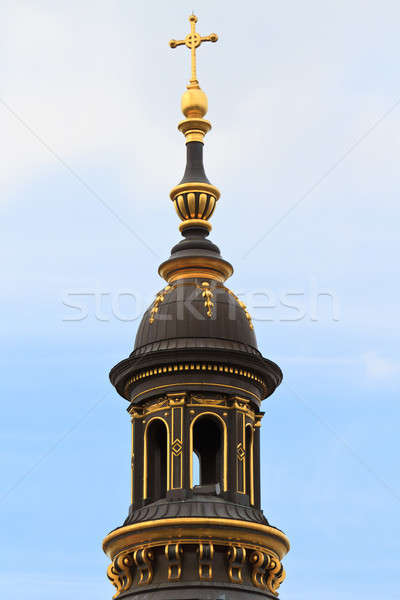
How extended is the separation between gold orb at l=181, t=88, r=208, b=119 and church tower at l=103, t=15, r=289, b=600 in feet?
8.40

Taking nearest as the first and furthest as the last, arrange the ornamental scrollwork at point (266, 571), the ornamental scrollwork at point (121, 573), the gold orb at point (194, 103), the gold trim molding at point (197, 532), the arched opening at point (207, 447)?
the gold trim molding at point (197, 532) < the ornamental scrollwork at point (266, 571) < the ornamental scrollwork at point (121, 573) < the arched opening at point (207, 447) < the gold orb at point (194, 103)

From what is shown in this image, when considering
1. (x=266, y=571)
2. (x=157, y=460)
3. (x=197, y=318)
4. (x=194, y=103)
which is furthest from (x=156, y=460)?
(x=194, y=103)

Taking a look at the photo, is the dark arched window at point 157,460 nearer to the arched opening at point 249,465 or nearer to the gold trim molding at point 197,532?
the gold trim molding at point 197,532

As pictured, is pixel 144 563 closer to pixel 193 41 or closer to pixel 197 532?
pixel 197 532

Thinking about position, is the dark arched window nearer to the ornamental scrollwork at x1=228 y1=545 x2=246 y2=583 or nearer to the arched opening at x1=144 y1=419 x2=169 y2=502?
the arched opening at x1=144 y1=419 x2=169 y2=502

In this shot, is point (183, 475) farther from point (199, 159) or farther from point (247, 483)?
point (199, 159)

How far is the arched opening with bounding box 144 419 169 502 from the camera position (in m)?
42.5

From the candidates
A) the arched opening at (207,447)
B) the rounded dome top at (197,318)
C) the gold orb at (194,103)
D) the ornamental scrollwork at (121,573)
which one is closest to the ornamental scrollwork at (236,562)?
the ornamental scrollwork at (121,573)

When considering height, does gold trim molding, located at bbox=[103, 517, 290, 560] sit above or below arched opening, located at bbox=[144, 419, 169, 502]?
below

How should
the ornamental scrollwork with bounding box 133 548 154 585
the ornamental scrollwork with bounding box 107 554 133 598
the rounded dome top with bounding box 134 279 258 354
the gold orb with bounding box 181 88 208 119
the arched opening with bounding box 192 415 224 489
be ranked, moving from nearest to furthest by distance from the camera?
the ornamental scrollwork with bounding box 133 548 154 585 → the ornamental scrollwork with bounding box 107 554 133 598 → the rounded dome top with bounding box 134 279 258 354 → the arched opening with bounding box 192 415 224 489 → the gold orb with bounding box 181 88 208 119

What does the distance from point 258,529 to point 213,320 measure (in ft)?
21.9

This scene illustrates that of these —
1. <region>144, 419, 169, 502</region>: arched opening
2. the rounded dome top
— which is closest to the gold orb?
the rounded dome top

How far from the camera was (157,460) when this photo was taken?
43125 millimetres

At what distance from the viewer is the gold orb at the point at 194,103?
4731 cm
